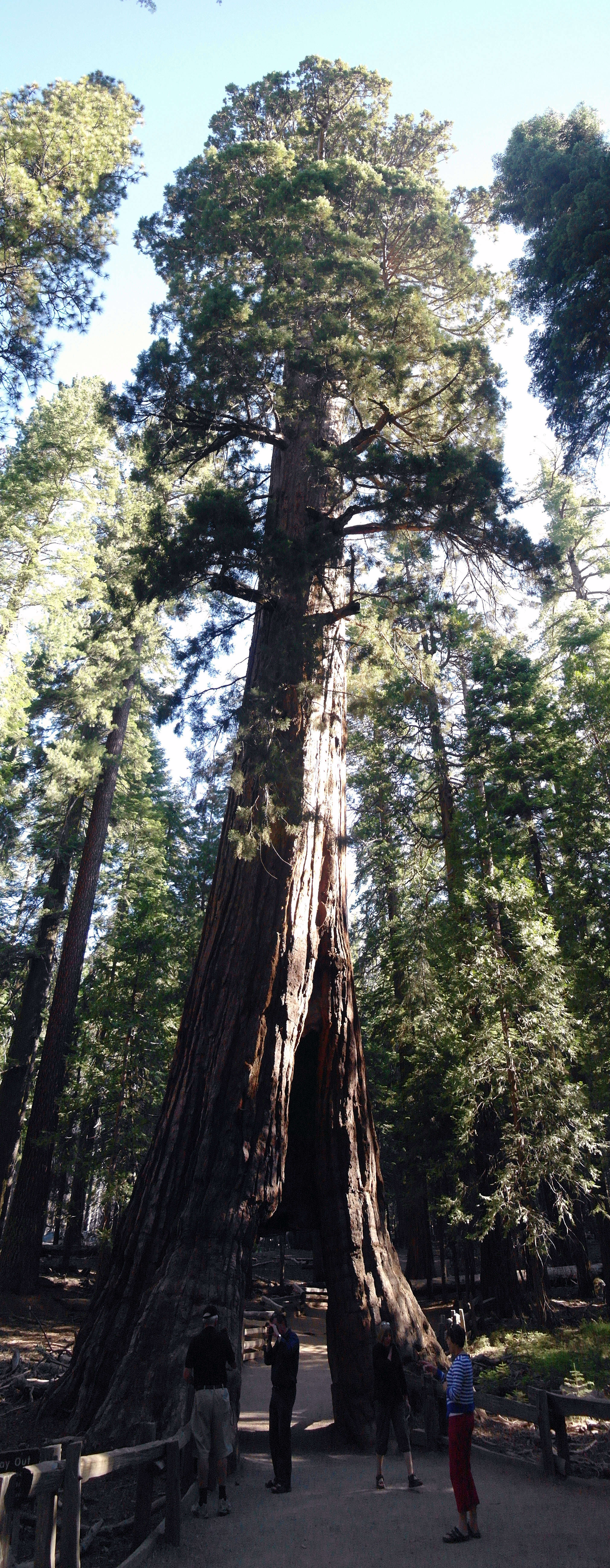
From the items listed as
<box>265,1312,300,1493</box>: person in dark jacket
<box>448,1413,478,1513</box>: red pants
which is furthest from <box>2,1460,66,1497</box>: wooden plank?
<box>265,1312,300,1493</box>: person in dark jacket

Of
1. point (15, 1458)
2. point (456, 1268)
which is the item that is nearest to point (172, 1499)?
point (15, 1458)

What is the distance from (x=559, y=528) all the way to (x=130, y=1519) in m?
25.2

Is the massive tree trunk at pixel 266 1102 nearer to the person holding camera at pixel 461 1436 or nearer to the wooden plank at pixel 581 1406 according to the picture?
the wooden plank at pixel 581 1406

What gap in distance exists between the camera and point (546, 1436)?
653cm

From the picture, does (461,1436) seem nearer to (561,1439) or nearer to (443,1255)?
(561,1439)

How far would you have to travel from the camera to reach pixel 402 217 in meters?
10.4

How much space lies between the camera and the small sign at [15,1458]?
12.9 ft

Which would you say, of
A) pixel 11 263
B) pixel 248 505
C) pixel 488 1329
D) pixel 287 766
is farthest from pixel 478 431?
pixel 488 1329

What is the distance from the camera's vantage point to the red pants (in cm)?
522

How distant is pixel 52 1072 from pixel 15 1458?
1350 cm

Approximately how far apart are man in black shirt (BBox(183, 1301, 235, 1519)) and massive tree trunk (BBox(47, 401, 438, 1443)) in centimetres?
19

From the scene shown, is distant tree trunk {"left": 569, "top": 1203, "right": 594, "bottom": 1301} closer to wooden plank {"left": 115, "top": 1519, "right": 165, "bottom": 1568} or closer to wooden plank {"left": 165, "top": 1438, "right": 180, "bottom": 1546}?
wooden plank {"left": 165, "top": 1438, "right": 180, "bottom": 1546}

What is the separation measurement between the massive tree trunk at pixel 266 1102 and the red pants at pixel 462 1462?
1.79 metres

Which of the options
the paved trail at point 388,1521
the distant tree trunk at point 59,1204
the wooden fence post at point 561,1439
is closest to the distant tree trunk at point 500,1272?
the paved trail at point 388,1521
